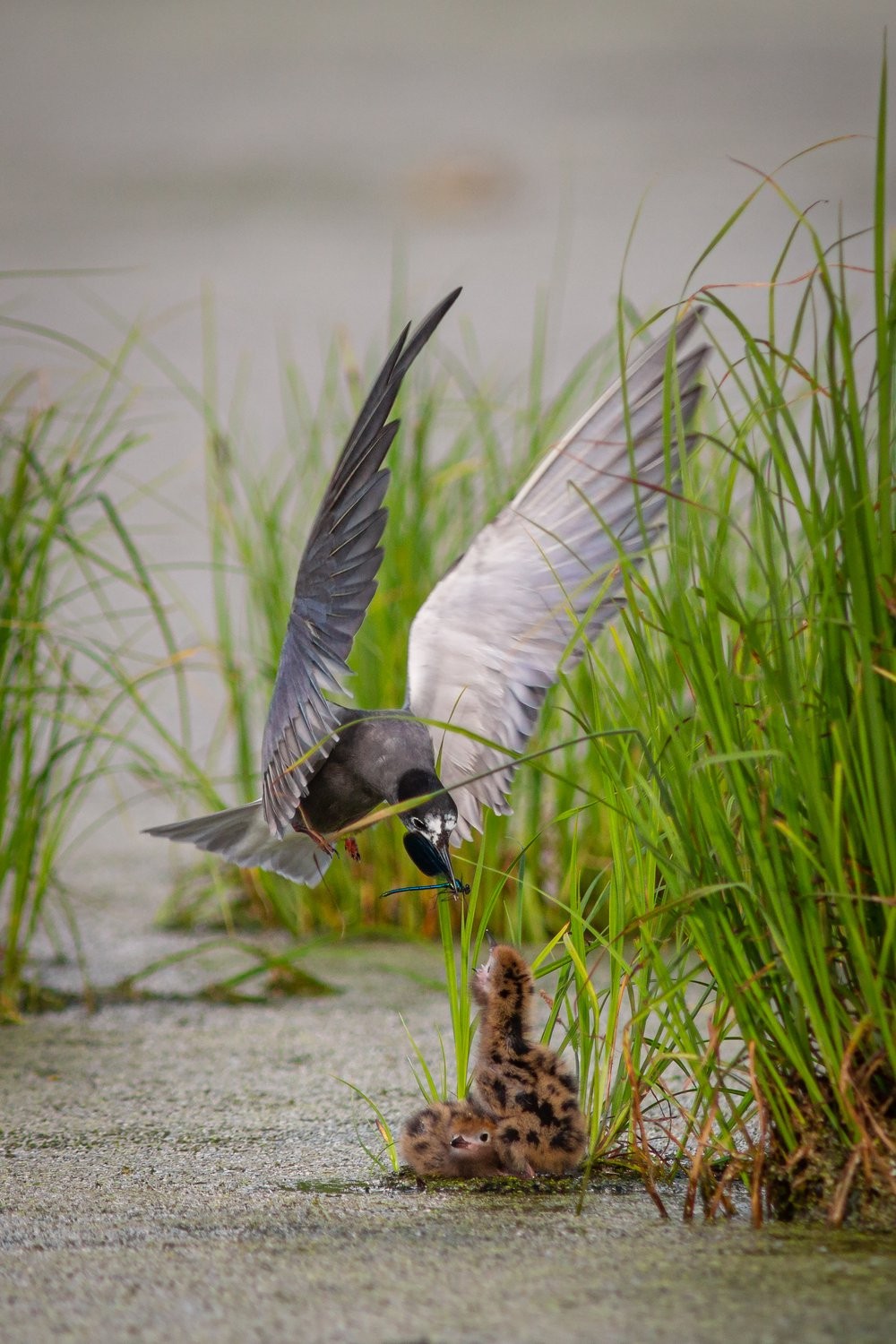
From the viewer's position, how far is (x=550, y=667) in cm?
218

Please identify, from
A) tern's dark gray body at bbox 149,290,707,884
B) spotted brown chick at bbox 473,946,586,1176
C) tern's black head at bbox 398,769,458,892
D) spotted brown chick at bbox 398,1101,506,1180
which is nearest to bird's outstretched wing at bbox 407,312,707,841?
tern's dark gray body at bbox 149,290,707,884

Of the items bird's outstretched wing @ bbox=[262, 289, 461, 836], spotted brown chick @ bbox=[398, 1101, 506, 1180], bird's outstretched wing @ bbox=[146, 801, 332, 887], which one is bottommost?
spotted brown chick @ bbox=[398, 1101, 506, 1180]

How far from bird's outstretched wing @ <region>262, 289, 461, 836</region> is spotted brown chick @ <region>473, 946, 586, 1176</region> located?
362mm

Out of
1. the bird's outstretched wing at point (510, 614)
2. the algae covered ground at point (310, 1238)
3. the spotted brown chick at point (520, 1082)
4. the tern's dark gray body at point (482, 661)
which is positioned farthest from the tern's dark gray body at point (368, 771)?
the algae covered ground at point (310, 1238)

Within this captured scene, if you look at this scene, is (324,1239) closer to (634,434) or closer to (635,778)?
(635,778)

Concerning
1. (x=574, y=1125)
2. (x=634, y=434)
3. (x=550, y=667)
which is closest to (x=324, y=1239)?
(x=574, y=1125)

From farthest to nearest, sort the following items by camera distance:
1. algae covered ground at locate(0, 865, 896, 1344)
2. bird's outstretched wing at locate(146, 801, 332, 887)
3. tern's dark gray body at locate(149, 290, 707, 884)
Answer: bird's outstretched wing at locate(146, 801, 332, 887) → tern's dark gray body at locate(149, 290, 707, 884) → algae covered ground at locate(0, 865, 896, 1344)

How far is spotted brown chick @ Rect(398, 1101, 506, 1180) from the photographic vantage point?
1.59 metres

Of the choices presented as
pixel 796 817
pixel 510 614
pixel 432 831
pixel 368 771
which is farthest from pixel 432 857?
pixel 796 817

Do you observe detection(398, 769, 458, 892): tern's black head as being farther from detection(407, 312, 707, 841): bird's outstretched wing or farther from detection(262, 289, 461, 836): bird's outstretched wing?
detection(407, 312, 707, 841): bird's outstretched wing

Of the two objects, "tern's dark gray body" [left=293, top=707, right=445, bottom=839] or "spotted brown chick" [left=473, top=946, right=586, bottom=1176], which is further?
"tern's dark gray body" [left=293, top=707, right=445, bottom=839]

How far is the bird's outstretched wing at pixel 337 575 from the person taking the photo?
5.49ft

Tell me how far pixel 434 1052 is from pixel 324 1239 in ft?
2.84

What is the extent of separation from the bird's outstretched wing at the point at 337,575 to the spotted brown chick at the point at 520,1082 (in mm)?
362
